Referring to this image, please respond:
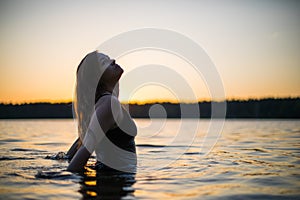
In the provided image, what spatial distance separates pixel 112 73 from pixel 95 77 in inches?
10.2

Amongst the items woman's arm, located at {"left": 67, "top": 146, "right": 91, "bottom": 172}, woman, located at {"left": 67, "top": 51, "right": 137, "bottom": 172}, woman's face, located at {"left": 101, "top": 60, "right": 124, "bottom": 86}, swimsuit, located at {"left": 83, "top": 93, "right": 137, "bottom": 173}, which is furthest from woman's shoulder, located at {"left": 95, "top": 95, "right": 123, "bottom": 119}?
woman's arm, located at {"left": 67, "top": 146, "right": 91, "bottom": 172}

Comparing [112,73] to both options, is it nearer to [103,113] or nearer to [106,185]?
[103,113]

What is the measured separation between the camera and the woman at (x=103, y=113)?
4.59 meters

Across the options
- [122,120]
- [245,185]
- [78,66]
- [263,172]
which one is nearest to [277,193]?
[245,185]

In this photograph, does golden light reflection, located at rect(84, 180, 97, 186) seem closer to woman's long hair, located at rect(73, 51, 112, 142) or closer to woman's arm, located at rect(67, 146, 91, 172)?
woman's arm, located at rect(67, 146, 91, 172)

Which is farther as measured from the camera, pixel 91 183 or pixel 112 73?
pixel 112 73

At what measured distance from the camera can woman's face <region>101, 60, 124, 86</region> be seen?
503 cm

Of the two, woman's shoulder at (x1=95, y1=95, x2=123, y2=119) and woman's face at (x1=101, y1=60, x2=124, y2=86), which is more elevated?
woman's face at (x1=101, y1=60, x2=124, y2=86)

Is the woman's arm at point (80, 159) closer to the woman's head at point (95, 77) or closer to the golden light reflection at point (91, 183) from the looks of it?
the golden light reflection at point (91, 183)

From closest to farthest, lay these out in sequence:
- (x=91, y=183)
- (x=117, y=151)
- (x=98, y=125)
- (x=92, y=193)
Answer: (x=92, y=193) < (x=98, y=125) < (x=91, y=183) < (x=117, y=151)

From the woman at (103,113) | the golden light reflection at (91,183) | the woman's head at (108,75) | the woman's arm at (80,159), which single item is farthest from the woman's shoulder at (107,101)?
the golden light reflection at (91,183)

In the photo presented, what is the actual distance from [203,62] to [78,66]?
3.48 metres

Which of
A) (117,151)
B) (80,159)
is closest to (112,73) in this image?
(117,151)

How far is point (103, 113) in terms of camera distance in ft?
14.9
